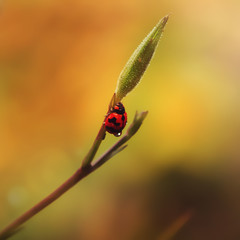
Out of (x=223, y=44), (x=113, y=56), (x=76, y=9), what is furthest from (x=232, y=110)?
(x=76, y=9)

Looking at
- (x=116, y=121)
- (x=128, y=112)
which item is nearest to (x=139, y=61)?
(x=116, y=121)

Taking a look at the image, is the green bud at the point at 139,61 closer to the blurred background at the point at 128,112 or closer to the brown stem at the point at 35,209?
the brown stem at the point at 35,209

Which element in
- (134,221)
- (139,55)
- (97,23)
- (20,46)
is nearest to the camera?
(139,55)

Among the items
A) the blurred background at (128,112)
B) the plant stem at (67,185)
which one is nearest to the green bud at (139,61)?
the plant stem at (67,185)

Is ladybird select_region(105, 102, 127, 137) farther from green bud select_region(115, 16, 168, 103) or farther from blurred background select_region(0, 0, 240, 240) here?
blurred background select_region(0, 0, 240, 240)

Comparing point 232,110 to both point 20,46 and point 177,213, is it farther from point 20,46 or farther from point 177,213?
point 20,46

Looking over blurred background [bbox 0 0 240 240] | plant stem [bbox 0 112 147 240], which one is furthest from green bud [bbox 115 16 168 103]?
blurred background [bbox 0 0 240 240]
